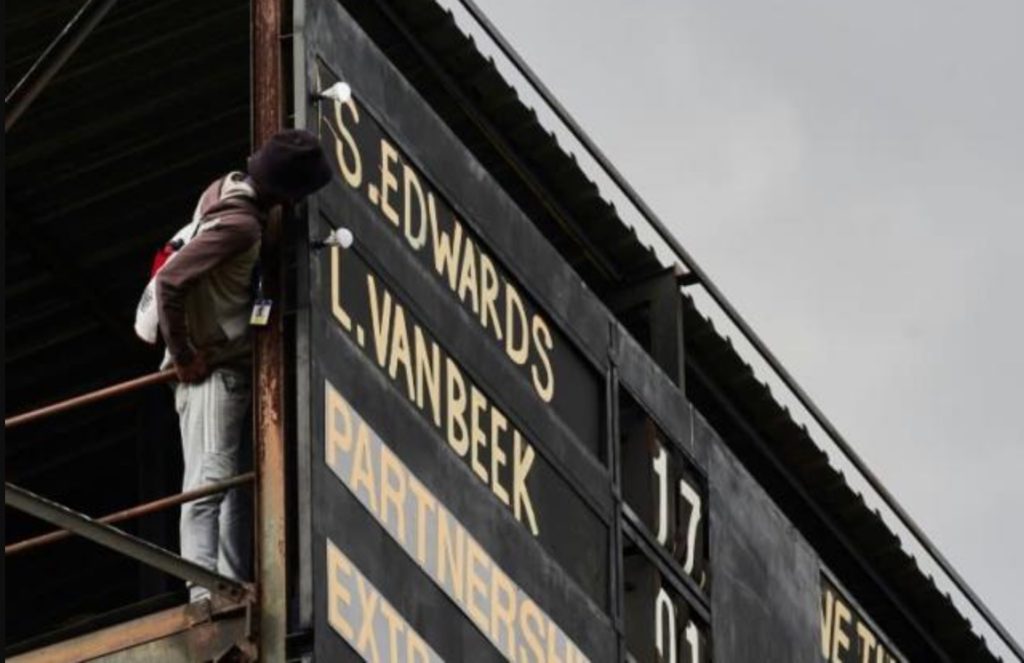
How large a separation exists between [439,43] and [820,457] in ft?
16.5

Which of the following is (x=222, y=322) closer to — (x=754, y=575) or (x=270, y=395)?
(x=270, y=395)

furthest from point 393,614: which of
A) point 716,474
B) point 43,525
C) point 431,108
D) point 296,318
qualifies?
point 43,525

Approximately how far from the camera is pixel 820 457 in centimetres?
2192

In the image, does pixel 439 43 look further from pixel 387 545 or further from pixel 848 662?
pixel 848 662

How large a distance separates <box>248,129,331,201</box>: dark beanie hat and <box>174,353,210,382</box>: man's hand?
763 millimetres

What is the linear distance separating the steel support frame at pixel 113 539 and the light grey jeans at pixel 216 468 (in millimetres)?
297

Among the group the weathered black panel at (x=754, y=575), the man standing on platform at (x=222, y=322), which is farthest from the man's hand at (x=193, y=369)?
the weathered black panel at (x=754, y=575)

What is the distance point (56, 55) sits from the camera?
1556 centimetres

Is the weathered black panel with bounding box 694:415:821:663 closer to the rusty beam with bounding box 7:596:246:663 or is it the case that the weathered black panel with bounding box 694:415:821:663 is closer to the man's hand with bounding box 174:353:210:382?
the man's hand with bounding box 174:353:210:382

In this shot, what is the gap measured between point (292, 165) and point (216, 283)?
2.16ft

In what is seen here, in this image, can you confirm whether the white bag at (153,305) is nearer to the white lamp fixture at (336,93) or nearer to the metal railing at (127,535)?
the metal railing at (127,535)

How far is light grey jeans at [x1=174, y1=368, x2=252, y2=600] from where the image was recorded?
50.0ft

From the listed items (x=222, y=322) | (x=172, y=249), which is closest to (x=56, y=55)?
(x=172, y=249)

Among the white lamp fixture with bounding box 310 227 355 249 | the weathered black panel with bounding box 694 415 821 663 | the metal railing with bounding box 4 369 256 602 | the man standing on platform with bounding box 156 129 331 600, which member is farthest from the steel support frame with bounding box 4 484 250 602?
the weathered black panel with bounding box 694 415 821 663
